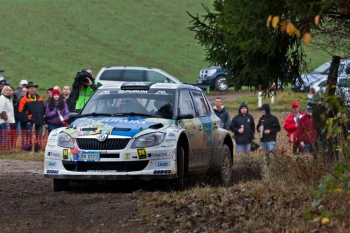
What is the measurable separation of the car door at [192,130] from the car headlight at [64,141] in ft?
6.06

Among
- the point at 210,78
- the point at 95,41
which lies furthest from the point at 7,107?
the point at 95,41

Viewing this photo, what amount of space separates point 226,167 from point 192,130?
1853mm

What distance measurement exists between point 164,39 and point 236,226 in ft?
151

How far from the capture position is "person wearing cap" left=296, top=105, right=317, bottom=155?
13190 mm

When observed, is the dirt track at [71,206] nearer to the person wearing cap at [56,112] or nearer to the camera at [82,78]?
the camera at [82,78]

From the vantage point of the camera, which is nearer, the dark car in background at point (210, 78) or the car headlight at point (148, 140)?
the car headlight at point (148, 140)

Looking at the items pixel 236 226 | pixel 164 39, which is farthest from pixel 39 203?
pixel 164 39

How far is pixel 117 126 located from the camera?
42.3ft

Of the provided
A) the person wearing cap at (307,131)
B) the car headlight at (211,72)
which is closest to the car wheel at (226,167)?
the person wearing cap at (307,131)

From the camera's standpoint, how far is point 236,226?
9.33 m

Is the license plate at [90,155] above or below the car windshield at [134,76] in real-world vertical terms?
below

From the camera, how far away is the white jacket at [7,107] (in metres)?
22.3

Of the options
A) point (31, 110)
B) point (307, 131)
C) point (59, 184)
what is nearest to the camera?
point (307, 131)

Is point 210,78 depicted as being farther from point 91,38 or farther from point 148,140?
point 148,140
